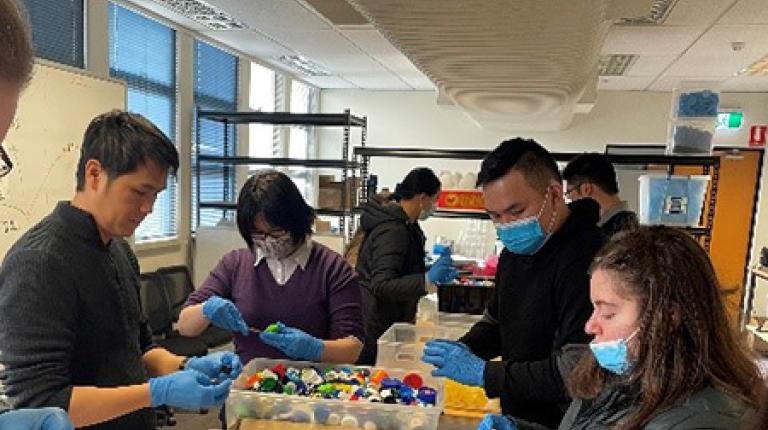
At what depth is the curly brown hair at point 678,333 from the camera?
0.97m

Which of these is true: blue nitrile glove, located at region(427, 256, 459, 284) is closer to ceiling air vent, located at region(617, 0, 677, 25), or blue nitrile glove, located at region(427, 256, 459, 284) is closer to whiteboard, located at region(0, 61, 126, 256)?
ceiling air vent, located at region(617, 0, 677, 25)

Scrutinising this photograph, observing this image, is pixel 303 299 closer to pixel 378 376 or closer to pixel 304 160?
pixel 378 376

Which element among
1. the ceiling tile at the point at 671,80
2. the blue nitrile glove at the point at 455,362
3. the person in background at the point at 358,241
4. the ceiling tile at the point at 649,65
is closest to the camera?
the blue nitrile glove at the point at 455,362

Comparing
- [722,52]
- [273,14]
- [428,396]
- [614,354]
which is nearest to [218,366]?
[428,396]

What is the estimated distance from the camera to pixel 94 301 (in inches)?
49.1

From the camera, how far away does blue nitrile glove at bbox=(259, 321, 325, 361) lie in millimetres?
1688

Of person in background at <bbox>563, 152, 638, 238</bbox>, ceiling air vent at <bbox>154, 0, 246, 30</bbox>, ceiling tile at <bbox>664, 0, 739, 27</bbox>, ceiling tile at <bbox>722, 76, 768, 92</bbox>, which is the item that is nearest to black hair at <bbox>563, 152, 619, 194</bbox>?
person in background at <bbox>563, 152, 638, 238</bbox>

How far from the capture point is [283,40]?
480cm

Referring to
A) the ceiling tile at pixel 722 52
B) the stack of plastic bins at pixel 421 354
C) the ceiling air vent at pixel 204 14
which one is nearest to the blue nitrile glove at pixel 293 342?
the stack of plastic bins at pixel 421 354

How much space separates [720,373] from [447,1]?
122cm

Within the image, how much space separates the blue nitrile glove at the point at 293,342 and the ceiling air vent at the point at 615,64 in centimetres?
371

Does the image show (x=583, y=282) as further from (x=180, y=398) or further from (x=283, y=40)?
(x=283, y=40)

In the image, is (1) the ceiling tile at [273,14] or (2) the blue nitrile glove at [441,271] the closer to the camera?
(2) the blue nitrile glove at [441,271]

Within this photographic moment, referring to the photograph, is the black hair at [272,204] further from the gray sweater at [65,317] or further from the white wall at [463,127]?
the white wall at [463,127]
